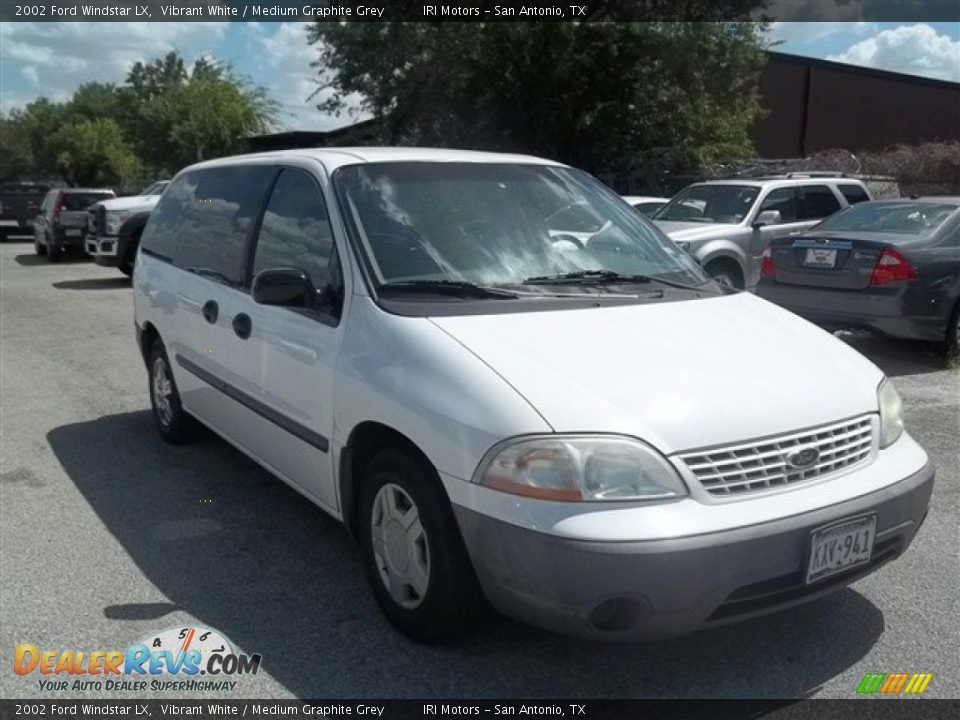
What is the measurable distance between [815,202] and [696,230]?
225 centimetres

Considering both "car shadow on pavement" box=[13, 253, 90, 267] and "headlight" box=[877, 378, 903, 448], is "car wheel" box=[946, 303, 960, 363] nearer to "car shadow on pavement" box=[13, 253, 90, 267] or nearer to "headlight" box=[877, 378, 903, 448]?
"headlight" box=[877, 378, 903, 448]

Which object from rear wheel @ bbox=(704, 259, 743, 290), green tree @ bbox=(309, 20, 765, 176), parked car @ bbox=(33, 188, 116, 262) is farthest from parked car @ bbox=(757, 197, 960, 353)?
parked car @ bbox=(33, 188, 116, 262)

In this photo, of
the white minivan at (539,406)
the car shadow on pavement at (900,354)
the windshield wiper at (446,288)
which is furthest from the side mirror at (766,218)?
the windshield wiper at (446,288)

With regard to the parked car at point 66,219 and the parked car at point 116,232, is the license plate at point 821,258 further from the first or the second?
the parked car at point 66,219

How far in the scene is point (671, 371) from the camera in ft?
10.7

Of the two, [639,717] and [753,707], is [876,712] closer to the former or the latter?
[753,707]

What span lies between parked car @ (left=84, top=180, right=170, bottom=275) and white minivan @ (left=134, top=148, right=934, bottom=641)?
12.3 meters

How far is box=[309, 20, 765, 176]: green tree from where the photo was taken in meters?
22.2

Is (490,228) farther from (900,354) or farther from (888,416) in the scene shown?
(900,354)

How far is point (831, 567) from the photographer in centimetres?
313

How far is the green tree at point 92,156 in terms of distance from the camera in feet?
187

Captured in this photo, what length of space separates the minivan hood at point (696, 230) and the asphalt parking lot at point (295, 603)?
4945 mm

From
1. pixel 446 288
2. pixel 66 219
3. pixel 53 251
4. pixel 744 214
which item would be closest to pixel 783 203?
pixel 744 214

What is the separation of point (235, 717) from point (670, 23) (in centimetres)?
2154
